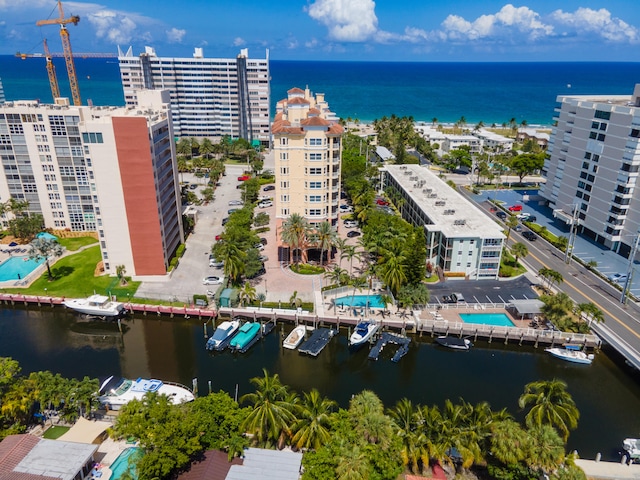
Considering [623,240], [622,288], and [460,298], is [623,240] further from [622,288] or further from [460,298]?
[460,298]

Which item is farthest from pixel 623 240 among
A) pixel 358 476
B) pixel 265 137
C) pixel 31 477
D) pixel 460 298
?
pixel 265 137

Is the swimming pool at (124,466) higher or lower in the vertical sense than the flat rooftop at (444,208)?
lower

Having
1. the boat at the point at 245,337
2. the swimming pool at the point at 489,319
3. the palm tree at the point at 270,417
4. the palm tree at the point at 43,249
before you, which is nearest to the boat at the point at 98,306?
the palm tree at the point at 43,249

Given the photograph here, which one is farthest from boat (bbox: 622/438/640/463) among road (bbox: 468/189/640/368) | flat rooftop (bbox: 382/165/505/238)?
flat rooftop (bbox: 382/165/505/238)

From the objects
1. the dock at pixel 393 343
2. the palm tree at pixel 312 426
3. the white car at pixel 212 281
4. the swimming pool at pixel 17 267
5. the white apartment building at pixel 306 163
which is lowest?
the dock at pixel 393 343

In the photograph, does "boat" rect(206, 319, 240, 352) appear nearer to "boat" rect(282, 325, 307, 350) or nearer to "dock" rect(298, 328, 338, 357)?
"boat" rect(282, 325, 307, 350)

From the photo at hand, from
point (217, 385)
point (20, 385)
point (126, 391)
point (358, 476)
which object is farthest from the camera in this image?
point (217, 385)

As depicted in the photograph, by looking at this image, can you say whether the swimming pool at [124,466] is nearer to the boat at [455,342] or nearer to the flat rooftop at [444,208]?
the boat at [455,342]
